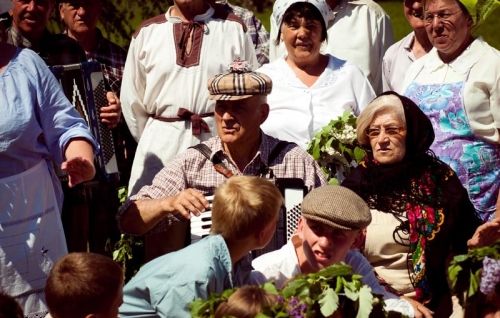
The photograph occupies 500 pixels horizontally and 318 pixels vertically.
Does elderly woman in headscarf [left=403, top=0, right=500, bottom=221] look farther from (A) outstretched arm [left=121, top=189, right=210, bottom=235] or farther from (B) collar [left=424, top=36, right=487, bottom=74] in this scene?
(A) outstretched arm [left=121, top=189, right=210, bottom=235]

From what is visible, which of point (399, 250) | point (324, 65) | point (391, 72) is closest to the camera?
point (399, 250)

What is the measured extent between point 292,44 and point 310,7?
26 centimetres

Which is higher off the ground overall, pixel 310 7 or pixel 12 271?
pixel 310 7

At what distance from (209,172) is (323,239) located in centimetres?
123

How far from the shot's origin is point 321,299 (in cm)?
490

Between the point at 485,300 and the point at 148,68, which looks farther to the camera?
the point at 148,68

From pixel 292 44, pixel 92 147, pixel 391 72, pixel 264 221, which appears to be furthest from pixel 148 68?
pixel 264 221

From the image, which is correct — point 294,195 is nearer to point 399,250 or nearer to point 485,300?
point 399,250

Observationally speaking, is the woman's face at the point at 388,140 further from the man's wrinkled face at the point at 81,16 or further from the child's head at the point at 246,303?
the man's wrinkled face at the point at 81,16

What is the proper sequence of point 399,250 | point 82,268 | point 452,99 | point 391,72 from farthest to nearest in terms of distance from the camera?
point 391,72
point 452,99
point 399,250
point 82,268

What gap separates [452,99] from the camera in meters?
7.03

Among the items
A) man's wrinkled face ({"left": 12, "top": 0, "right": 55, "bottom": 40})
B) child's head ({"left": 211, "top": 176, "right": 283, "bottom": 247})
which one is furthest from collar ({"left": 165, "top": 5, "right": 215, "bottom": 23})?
child's head ({"left": 211, "top": 176, "right": 283, "bottom": 247})

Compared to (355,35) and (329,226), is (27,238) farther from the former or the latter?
(355,35)

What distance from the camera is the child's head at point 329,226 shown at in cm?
554
